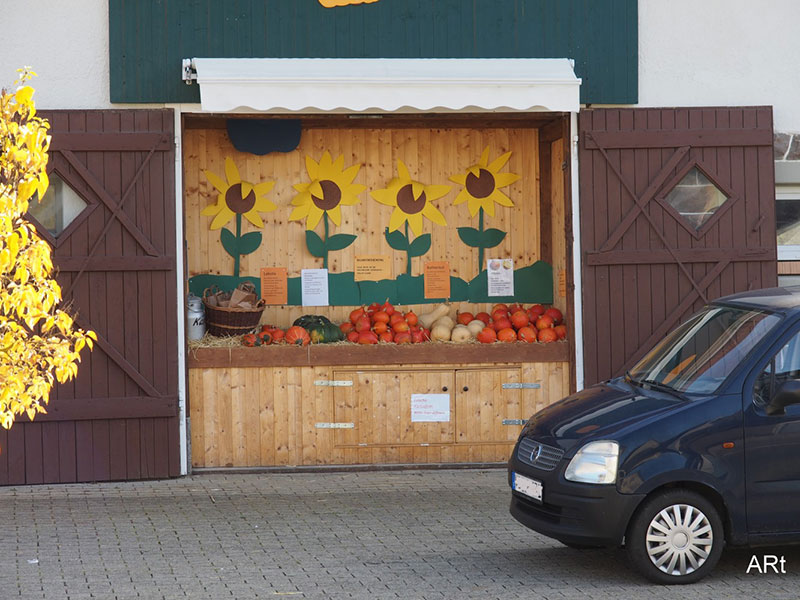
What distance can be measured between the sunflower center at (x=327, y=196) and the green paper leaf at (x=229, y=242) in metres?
0.93

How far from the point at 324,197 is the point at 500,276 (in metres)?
2.06

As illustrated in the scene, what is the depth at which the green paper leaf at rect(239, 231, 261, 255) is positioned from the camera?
11.7 metres

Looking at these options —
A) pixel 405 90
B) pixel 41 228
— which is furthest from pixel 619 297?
pixel 41 228

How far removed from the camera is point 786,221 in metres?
11.2

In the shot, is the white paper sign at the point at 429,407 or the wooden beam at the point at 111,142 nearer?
the wooden beam at the point at 111,142

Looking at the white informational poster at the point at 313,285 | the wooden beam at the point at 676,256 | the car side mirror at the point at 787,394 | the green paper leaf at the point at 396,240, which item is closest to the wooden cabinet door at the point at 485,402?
the wooden beam at the point at 676,256

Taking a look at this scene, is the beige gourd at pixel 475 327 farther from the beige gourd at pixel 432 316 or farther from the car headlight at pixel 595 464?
the car headlight at pixel 595 464

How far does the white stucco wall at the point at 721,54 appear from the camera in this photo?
1076 centimetres

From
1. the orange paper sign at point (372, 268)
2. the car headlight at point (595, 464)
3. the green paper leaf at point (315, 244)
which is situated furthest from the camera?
the orange paper sign at point (372, 268)

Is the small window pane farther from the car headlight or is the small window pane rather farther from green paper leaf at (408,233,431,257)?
the car headlight

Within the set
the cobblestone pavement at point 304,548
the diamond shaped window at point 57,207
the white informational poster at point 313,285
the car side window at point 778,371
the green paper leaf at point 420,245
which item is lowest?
the cobblestone pavement at point 304,548

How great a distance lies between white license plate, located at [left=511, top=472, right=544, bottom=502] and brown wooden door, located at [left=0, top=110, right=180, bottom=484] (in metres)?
4.08

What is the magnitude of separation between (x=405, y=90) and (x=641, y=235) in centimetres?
272

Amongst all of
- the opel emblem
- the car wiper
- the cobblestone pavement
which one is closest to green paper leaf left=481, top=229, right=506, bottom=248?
the cobblestone pavement
